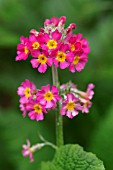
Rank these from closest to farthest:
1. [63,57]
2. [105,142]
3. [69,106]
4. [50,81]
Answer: [63,57] < [69,106] < [105,142] < [50,81]

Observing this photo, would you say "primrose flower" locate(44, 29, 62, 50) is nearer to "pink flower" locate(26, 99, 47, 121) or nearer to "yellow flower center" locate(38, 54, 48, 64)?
"yellow flower center" locate(38, 54, 48, 64)

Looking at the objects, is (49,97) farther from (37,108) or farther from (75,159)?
(75,159)

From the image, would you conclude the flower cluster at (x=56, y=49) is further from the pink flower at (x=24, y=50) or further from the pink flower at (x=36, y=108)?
the pink flower at (x=36, y=108)

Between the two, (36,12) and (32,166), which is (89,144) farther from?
(36,12)

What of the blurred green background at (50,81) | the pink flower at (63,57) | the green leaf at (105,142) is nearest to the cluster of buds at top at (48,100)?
the pink flower at (63,57)

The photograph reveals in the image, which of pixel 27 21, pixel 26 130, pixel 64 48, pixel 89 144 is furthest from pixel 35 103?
pixel 27 21

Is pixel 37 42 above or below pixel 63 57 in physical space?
above

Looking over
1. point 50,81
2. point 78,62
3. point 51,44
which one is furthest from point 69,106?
point 50,81
